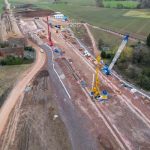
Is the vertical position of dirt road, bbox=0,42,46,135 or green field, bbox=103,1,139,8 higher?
dirt road, bbox=0,42,46,135

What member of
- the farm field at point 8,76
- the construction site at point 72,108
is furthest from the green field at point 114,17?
the farm field at point 8,76

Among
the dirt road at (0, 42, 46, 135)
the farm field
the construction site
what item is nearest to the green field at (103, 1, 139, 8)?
the construction site

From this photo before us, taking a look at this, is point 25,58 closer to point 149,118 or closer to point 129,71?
point 129,71

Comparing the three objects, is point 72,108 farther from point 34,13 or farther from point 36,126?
point 34,13

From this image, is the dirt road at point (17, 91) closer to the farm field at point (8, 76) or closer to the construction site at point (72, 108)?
the construction site at point (72, 108)

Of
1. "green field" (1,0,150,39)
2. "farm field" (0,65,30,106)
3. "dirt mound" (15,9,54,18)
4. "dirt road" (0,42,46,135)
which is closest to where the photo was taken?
"dirt road" (0,42,46,135)

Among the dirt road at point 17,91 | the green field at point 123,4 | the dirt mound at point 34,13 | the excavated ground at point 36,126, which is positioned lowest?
the green field at point 123,4

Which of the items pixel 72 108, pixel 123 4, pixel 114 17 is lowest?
pixel 123 4

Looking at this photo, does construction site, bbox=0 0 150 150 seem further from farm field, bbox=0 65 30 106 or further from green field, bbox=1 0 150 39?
green field, bbox=1 0 150 39

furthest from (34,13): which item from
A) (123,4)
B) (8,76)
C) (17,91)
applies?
(17,91)
